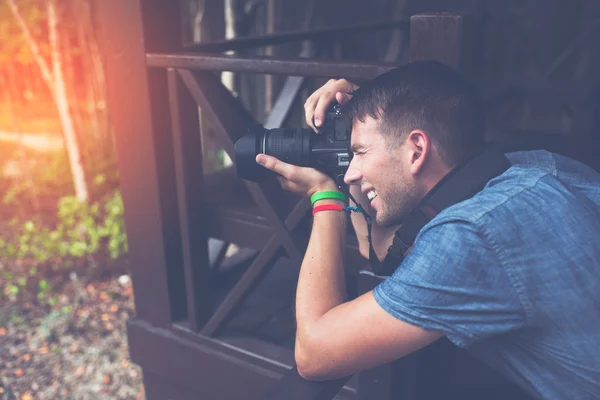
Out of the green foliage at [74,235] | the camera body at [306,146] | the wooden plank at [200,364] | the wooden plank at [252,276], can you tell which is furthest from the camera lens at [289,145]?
the green foliage at [74,235]

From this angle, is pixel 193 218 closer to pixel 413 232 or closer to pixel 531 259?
pixel 413 232

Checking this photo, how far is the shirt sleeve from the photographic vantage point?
1.40 m

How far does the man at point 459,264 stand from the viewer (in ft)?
4.64

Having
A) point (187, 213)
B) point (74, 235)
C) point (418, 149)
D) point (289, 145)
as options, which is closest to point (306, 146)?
point (289, 145)

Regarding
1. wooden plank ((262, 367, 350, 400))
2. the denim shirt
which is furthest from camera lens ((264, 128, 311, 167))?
wooden plank ((262, 367, 350, 400))

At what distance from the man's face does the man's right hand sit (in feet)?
0.56

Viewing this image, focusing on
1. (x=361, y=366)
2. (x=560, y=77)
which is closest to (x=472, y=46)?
(x=361, y=366)

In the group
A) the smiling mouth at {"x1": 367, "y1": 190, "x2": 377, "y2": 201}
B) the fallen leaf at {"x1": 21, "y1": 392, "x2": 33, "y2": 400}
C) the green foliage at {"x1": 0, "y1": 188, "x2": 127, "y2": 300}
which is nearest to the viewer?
the smiling mouth at {"x1": 367, "y1": 190, "x2": 377, "y2": 201}

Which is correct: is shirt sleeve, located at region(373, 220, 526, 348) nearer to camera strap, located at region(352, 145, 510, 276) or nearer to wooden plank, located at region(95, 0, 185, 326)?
camera strap, located at region(352, 145, 510, 276)

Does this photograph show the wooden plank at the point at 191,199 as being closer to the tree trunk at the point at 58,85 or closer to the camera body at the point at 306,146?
the camera body at the point at 306,146

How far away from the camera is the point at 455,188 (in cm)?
157

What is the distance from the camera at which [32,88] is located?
37.8 feet

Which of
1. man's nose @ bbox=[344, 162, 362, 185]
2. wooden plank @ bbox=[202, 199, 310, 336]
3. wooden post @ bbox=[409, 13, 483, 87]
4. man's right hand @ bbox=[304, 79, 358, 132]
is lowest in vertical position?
wooden plank @ bbox=[202, 199, 310, 336]

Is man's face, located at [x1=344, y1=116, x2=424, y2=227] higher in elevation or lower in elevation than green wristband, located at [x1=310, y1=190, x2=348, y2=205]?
higher
